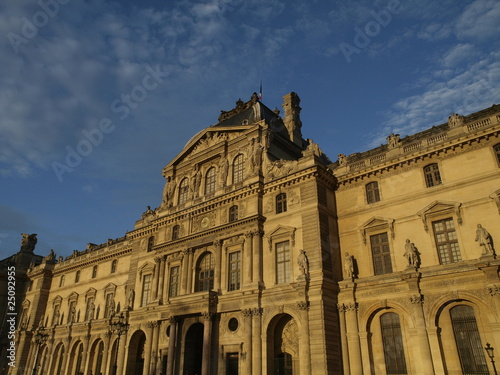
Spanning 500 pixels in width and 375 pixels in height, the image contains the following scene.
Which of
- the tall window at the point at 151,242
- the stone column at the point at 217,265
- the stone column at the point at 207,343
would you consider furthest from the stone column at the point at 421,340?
the tall window at the point at 151,242

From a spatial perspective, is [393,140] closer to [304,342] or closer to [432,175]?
[432,175]

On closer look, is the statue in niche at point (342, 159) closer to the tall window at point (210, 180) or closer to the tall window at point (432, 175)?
the tall window at point (432, 175)

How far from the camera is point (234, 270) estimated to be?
32562 millimetres

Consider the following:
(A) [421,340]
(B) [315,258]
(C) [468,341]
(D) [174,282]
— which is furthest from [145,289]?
(C) [468,341]

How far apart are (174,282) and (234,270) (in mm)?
7272

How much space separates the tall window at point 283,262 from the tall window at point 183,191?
13.3m

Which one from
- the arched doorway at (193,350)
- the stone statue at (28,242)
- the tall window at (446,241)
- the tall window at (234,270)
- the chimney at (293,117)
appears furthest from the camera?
the stone statue at (28,242)

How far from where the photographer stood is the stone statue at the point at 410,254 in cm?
2538

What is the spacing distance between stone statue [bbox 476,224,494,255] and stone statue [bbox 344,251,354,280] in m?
7.99

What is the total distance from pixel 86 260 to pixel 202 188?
23510mm

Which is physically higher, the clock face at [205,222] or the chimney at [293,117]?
the chimney at [293,117]

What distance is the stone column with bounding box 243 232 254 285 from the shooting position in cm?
3072

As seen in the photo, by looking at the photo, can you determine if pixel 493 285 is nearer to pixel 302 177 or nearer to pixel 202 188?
pixel 302 177

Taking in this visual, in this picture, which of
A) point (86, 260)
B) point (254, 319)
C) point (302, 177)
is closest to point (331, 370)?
point (254, 319)
